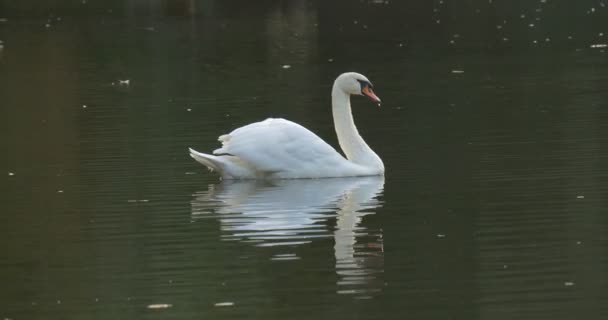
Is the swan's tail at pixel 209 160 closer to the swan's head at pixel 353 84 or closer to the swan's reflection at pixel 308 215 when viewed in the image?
the swan's reflection at pixel 308 215

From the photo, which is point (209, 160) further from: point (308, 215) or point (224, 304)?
point (224, 304)

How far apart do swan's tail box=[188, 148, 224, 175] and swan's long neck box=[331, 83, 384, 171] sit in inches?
53.7

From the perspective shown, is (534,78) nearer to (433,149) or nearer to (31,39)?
(433,149)

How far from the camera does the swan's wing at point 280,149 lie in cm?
1620

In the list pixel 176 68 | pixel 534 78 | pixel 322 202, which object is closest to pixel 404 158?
pixel 322 202

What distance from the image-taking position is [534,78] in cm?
2634

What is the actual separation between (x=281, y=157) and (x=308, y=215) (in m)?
2.78

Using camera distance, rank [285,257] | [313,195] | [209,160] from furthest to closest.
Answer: [209,160] < [313,195] < [285,257]

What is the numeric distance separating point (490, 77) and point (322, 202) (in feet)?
41.8

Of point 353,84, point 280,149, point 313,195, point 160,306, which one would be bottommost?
point 313,195

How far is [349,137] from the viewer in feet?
55.8

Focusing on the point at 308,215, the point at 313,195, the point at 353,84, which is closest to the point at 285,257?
the point at 308,215

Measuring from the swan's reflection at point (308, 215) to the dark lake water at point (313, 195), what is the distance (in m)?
0.04

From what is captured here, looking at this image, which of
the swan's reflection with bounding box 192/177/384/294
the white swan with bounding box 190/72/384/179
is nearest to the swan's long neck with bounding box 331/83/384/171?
the white swan with bounding box 190/72/384/179
